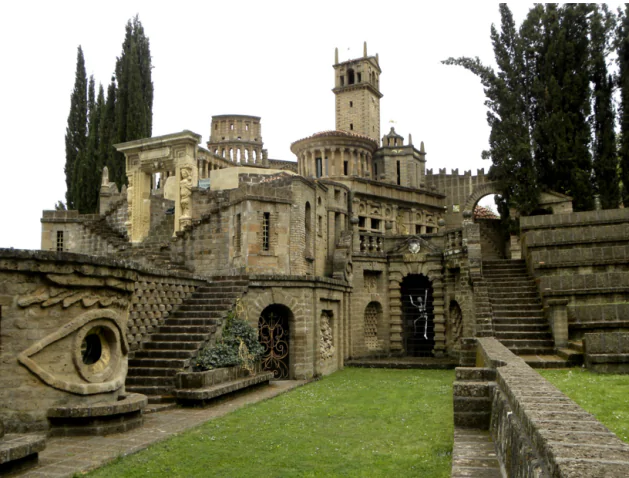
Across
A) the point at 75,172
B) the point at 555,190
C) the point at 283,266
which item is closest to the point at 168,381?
the point at 283,266

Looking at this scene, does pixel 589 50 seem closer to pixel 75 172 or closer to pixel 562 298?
pixel 562 298

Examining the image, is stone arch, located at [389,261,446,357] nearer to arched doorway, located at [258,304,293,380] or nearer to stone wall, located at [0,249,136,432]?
arched doorway, located at [258,304,293,380]

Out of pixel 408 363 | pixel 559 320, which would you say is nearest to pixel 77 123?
pixel 408 363

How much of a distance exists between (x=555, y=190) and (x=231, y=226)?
15181mm

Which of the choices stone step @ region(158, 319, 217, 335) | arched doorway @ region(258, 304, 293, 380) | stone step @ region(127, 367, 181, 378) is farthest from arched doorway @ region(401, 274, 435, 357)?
stone step @ region(127, 367, 181, 378)

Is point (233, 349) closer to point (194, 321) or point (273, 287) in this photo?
point (194, 321)

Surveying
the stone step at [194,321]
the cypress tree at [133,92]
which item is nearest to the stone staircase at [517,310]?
the stone step at [194,321]

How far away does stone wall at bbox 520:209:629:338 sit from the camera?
16.9 m

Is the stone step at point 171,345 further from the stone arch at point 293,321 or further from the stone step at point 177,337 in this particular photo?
the stone arch at point 293,321

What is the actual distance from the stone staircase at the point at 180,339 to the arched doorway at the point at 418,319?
36.2ft

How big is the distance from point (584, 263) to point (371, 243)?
33.0 ft

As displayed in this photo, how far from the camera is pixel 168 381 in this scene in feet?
45.5

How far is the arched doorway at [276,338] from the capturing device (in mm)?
18672

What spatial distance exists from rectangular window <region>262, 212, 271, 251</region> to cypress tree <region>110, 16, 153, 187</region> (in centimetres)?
1842
